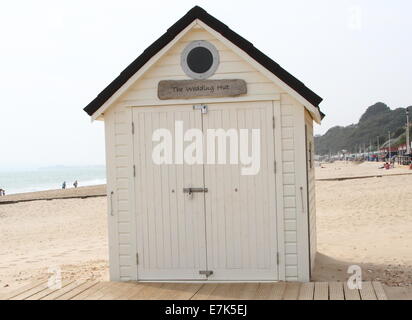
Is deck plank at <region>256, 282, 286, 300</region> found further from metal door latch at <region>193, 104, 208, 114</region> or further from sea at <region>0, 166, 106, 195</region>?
sea at <region>0, 166, 106, 195</region>

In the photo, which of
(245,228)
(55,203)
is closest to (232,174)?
(245,228)

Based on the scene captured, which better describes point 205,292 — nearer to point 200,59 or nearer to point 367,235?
point 200,59

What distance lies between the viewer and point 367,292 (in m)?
6.84

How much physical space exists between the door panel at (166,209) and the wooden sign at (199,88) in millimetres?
212

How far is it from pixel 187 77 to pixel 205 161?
1.26 metres

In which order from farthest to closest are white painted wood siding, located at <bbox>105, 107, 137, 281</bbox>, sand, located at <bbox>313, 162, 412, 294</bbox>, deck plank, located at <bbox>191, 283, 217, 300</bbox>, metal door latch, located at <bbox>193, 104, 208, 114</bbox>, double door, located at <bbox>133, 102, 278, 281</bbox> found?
sand, located at <bbox>313, 162, 412, 294</bbox> < white painted wood siding, located at <bbox>105, 107, 137, 281</bbox> < metal door latch, located at <bbox>193, 104, 208, 114</bbox> < double door, located at <bbox>133, 102, 278, 281</bbox> < deck plank, located at <bbox>191, 283, 217, 300</bbox>

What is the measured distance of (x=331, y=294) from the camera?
682 centimetres

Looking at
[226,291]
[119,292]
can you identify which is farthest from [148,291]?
[226,291]

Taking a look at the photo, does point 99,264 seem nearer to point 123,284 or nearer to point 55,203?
point 123,284

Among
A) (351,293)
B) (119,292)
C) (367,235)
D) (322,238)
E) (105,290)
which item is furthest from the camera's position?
(322,238)

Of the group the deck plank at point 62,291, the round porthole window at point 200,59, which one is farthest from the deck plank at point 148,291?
the round porthole window at point 200,59

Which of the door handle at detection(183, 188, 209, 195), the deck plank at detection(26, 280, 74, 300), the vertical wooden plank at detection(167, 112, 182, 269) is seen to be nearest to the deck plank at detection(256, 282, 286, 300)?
the vertical wooden plank at detection(167, 112, 182, 269)

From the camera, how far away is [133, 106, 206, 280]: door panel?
7887mm

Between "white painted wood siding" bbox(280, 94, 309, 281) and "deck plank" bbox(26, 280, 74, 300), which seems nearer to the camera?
"deck plank" bbox(26, 280, 74, 300)
